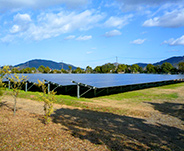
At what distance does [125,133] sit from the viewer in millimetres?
7898

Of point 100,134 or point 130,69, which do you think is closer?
point 100,134

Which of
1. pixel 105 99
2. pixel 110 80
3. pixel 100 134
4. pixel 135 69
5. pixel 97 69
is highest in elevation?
pixel 97 69

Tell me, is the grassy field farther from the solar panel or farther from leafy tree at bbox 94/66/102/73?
leafy tree at bbox 94/66/102/73

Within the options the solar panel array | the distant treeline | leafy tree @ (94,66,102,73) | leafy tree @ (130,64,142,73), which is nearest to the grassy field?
the solar panel array

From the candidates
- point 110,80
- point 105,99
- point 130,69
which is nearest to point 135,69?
point 130,69

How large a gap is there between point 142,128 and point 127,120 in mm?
1477

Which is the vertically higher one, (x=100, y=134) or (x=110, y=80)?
(x=110, y=80)

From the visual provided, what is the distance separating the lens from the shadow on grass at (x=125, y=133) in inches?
260

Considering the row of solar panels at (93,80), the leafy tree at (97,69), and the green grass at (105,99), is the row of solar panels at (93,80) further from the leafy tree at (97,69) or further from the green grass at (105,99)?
the leafy tree at (97,69)

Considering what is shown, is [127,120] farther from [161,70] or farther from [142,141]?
[161,70]

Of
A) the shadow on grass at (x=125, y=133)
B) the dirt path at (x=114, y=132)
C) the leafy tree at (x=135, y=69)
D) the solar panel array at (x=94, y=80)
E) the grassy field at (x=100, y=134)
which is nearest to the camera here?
the grassy field at (x=100, y=134)

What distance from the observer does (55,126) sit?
815 centimetres

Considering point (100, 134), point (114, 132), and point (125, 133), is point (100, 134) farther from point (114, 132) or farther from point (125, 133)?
point (125, 133)

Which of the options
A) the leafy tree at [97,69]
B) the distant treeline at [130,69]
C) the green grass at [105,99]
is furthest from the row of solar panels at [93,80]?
the leafy tree at [97,69]
